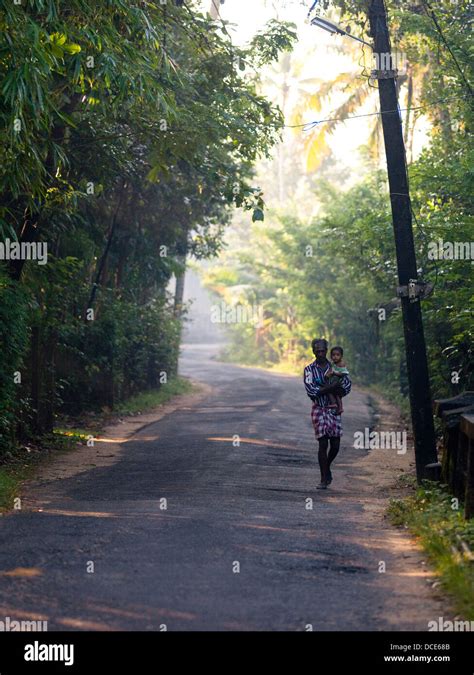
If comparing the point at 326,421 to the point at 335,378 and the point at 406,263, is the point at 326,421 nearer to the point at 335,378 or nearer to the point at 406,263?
the point at 335,378

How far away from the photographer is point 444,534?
8.99 metres

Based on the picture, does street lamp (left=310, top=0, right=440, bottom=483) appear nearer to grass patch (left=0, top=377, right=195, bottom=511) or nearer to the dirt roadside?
the dirt roadside

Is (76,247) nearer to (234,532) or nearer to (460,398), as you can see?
(460,398)

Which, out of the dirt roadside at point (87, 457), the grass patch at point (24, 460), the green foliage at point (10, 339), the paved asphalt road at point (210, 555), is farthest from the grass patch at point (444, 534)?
the green foliage at point (10, 339)

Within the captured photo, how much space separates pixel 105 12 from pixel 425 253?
7.53 metres

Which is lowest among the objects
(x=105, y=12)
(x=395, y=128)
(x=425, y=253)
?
(x=425, y=253)

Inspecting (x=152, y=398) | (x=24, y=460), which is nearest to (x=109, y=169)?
(x=24, y=460)

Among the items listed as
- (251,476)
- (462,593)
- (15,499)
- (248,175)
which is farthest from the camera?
(248,175)

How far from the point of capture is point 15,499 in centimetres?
1186

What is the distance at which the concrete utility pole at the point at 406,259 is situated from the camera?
13.0 metres

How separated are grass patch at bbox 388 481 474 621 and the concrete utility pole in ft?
2.84

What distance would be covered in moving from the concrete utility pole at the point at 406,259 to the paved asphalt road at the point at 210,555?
3.73 ft

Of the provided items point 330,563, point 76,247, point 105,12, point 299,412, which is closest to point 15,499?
point 330,563
